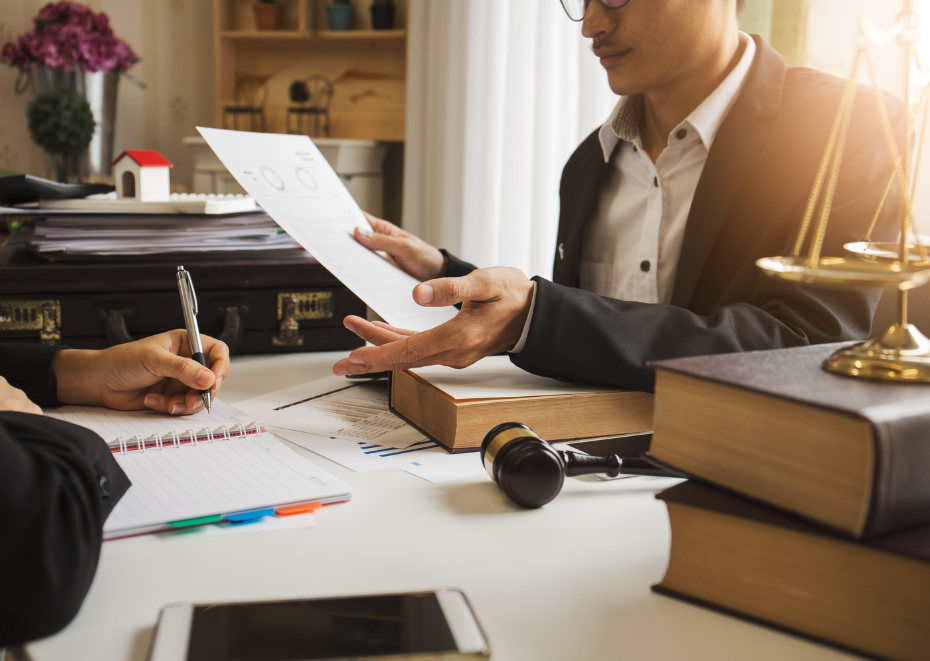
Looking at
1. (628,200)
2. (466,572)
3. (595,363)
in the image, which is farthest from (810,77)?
(466,572)

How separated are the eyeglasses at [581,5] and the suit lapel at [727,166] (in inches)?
8.8

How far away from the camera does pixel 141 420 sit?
85 centimetres

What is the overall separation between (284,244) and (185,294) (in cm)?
48

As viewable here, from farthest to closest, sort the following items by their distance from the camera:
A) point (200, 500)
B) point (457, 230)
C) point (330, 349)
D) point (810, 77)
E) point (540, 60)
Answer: point (457, 230) < point (540, 60) < point (330, 349) < point (810, 77) < point (200, 500)

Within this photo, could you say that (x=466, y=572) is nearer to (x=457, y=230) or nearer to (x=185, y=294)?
(x=185, y=294)

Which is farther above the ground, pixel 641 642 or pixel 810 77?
pixel 810 77

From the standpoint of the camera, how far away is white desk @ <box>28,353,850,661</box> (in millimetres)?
458

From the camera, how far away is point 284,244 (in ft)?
4.55

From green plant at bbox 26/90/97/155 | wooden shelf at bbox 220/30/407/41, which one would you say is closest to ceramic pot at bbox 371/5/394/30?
wooden shelf at bbox 220/30/407/41

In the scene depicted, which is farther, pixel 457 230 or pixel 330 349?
pixel 457 230

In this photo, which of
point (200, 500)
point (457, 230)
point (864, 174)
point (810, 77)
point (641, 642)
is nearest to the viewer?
point (641, 642)

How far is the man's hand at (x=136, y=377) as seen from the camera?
0.85 metres

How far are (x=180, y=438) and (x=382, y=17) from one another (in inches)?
90.1

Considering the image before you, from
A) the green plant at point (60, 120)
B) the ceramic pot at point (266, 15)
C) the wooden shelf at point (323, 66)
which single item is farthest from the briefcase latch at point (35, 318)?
the ceramic pot at point (266, 15)
